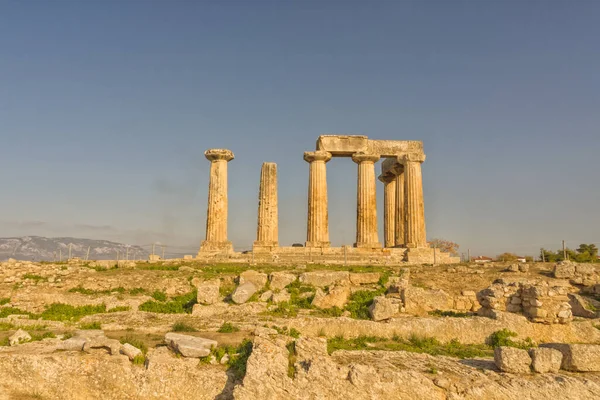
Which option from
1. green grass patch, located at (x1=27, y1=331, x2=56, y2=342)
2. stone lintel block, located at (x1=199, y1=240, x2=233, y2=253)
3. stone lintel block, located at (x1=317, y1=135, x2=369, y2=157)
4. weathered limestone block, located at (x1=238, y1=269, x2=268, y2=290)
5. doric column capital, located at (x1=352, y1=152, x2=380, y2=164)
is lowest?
green grass patch, located at (x1=27, y1=331, x2=56, y2=342)

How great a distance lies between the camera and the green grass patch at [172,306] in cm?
1728

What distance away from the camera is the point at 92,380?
32.4ft

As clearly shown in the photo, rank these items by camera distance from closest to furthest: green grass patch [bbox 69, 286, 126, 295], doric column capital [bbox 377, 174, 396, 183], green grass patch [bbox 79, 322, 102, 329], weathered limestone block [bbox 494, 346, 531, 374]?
weathered limestone block [bbox 494, 346, 531, 374] → green grass patch [bbox 79, 322, 102, 329] → green grass patch [bbox 69, 286, 126, 295] → doric column capital [bbox 377, 174, 396, 183]

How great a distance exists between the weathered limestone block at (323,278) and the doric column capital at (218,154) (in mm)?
16088

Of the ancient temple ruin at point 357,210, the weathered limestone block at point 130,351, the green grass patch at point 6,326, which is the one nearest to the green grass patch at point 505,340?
the weathered limestone block at point 130,351

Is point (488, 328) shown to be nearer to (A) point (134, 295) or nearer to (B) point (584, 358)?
(B) point (584, 358)

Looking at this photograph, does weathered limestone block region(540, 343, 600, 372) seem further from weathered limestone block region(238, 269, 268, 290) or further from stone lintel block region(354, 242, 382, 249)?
stone lintel block region(354, 242, 382, 249)

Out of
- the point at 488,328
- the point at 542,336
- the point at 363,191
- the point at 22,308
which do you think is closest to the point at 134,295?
the point at 22,308

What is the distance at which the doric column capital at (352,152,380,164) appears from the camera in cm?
3469

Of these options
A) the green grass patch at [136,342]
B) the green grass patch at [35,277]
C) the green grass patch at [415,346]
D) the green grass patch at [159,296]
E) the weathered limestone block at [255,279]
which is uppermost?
the weathered limestone block at [255,279]

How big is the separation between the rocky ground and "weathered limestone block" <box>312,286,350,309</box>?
0.05 meters

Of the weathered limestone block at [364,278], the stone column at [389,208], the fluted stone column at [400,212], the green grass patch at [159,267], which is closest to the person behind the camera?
the weathered limestone block at [364,278]

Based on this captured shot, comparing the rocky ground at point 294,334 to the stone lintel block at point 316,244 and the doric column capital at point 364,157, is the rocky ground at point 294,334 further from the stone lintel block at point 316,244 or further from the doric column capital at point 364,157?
the doric column capital at point 364,157

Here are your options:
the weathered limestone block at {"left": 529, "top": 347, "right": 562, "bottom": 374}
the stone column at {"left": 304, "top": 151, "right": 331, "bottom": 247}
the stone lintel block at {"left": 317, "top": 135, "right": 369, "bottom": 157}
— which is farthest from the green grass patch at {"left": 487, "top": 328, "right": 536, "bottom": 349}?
the stone lintel block at {"left": 317, "top": 135, "right": 369, "bottom": 157}
